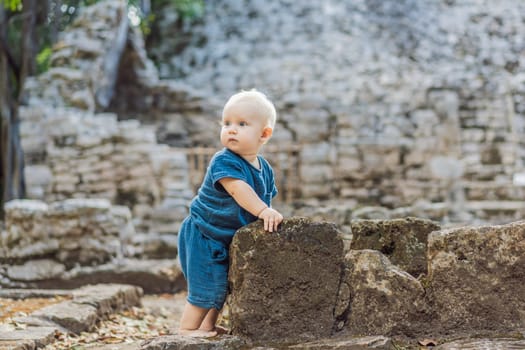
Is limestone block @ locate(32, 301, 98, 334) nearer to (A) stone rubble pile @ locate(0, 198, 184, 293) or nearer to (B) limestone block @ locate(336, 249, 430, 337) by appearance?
(B) limestone block @ locate(336, 249, 430, 337)

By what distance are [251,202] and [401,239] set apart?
931 millimetres

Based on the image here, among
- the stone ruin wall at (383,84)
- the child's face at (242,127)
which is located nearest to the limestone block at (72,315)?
the child's face at (242,127)

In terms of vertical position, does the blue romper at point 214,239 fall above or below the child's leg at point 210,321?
above

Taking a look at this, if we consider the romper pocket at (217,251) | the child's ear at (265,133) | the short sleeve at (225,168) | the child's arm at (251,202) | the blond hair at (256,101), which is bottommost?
the romper pocket at (217,251)

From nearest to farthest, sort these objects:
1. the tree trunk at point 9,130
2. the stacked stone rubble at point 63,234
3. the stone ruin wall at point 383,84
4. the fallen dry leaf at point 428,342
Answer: the fallen dry leaf at point 428,342
the stacked stone rubble at point 63,234
the stone ruin wall at point 383,84
the tree trunk at point 9,130

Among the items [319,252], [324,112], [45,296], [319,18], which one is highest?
[319,18]

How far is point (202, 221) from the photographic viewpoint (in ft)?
9.82

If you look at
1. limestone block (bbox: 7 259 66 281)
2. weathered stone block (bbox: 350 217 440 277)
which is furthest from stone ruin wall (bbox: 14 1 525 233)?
weathered stone block (bbox: 350 217 440 277)

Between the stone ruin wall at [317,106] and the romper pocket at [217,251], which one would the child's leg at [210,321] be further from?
the stone ruin wall at [317,106]

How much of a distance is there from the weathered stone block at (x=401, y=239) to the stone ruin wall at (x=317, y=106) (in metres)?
5.32

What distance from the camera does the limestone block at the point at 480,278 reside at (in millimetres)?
2754

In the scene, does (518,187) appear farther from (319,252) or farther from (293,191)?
(319,252)

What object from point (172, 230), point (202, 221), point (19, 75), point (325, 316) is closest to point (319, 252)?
point (325, 316)

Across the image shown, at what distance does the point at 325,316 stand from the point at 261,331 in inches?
11.1
